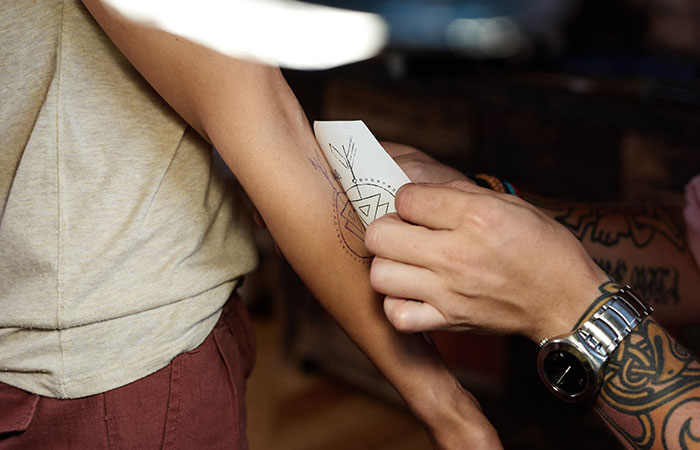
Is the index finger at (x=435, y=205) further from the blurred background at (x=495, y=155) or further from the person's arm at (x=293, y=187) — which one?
the blurred background at (x=495, y=155)

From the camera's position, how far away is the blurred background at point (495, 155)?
194cm

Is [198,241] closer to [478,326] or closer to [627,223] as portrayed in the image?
[478,326]

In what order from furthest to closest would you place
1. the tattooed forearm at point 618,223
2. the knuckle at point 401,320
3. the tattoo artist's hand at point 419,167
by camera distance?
1. the tattooed forearm at point 618,223
2. the tattoo artist's hand at point 419,167
3. the knuckle at point 401,320

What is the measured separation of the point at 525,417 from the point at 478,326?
1.66m

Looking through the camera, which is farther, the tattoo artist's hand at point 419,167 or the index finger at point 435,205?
the tattoo artist's hand at point 419,167

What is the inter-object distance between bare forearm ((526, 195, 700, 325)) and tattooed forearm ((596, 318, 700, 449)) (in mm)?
367

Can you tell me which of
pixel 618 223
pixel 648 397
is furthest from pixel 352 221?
pixel 618 223

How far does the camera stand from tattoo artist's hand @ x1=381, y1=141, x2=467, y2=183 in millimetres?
1013

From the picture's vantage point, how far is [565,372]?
31.8 inches

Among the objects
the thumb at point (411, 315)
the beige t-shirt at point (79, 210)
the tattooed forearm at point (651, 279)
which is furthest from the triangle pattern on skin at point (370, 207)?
the tattooed forearm at point (651, 279)

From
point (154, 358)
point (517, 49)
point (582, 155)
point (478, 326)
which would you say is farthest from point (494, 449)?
point (517, 49)

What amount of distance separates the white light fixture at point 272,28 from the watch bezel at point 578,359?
16.7 inches

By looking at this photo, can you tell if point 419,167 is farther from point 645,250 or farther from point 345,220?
point 645,250

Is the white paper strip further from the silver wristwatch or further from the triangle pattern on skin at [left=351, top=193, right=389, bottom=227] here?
the silver wristwatch
